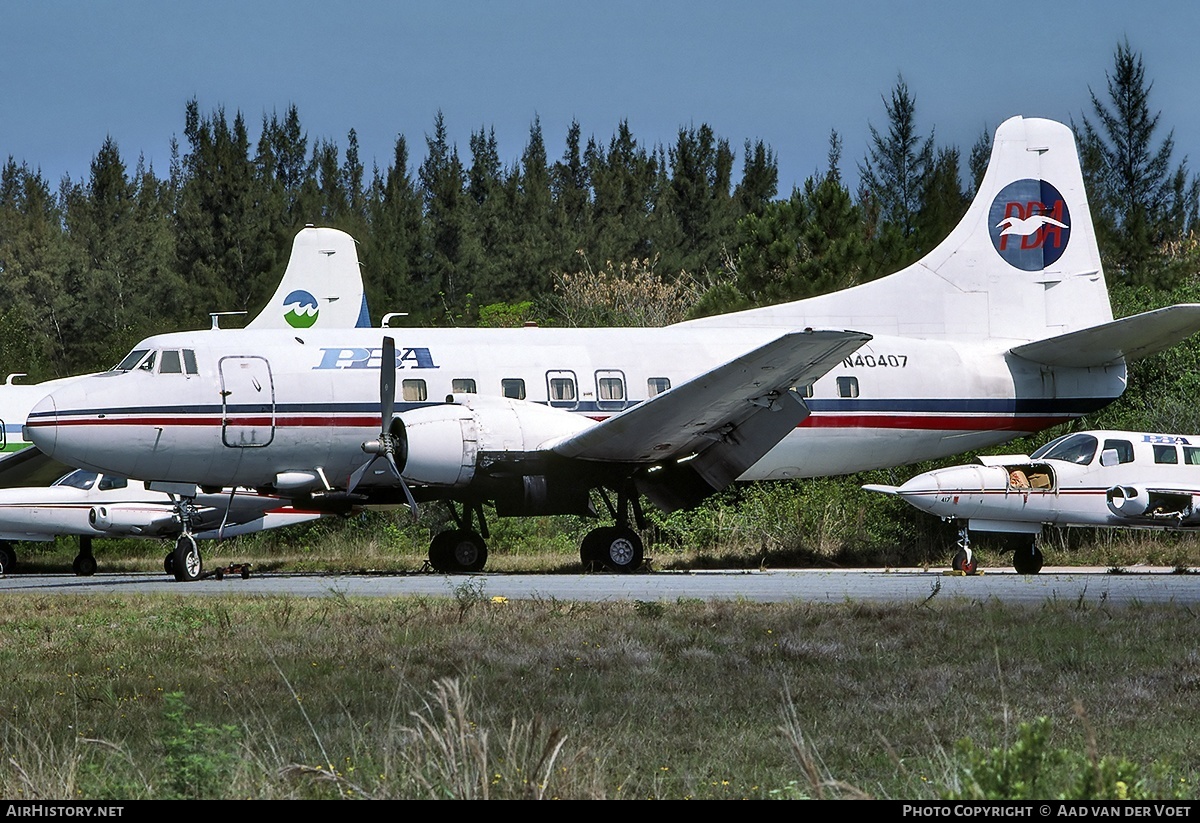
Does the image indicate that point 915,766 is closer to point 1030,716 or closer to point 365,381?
point 1030,716

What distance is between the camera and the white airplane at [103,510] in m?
23.0

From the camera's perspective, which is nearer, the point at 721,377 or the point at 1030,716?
the point at 1030,716

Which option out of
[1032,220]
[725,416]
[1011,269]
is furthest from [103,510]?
[1032,220]

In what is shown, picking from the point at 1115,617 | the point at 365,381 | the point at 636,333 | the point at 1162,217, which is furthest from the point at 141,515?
the point at 1162,217

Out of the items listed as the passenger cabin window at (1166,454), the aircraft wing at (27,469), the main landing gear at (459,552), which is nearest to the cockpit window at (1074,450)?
the passenger cabin window at (1166,454)

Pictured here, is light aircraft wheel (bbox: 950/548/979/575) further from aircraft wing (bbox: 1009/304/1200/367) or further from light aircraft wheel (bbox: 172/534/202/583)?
light aircraft wheel (bbox: 172/534/202/583)

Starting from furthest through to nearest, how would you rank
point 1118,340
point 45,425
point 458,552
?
1. point 1118,340
2. point 458,552
3. point 45,425

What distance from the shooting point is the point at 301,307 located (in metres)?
30.1

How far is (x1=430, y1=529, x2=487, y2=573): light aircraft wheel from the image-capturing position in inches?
784

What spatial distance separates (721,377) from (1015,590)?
448 cm

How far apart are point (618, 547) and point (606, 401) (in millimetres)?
2242

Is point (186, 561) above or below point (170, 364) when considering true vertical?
below

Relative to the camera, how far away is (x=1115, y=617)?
37.0 ft

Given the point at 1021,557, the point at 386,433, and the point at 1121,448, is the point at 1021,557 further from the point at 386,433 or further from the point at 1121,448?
the point at 386,433
